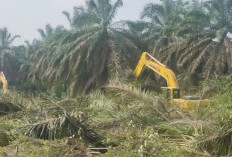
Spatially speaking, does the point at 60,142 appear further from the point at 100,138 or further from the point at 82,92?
the point at 82,92

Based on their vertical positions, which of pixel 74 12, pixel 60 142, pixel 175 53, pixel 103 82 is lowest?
pixel 60 142

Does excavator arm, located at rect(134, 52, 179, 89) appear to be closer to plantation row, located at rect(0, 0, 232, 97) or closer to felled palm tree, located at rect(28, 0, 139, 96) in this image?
plantation row, located at rect(0, 0, 232, 97)

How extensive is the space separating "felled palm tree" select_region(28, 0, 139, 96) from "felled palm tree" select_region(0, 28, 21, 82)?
2054cm

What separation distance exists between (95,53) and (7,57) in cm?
2397

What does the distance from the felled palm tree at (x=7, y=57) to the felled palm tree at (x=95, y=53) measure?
20536 mm

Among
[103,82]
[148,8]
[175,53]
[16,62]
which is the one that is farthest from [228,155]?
[16,62]

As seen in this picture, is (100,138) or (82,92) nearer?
(100,138)

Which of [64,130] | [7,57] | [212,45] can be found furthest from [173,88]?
[7,57]

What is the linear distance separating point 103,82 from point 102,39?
2.08 meters

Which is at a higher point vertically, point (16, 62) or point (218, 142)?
point (16, 62)

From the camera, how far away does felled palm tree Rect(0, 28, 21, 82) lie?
132ft

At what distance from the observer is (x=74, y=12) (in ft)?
85.6

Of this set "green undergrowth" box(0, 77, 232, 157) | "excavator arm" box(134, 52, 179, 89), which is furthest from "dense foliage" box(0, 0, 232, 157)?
"excavator arm" box(134, 52, 179, 89)

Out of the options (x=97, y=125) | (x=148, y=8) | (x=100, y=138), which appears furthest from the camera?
(x=148, y=8)
